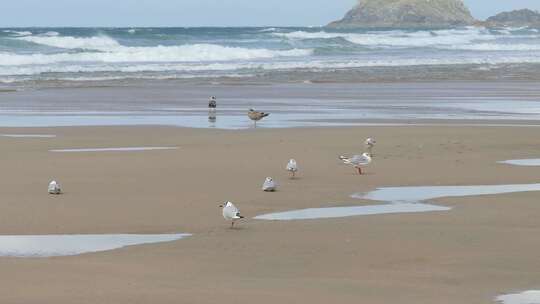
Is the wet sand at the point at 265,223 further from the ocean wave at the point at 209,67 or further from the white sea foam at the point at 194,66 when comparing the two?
the white sea foam at the point at 194,66

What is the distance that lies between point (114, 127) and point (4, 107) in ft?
17.8

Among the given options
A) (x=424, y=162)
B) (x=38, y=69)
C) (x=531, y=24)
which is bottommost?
(x=531, y=24)

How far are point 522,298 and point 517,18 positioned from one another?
145992 millimetres

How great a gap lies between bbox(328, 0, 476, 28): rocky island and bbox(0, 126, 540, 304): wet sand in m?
134

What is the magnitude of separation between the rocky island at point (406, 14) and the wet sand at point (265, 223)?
5260 inches

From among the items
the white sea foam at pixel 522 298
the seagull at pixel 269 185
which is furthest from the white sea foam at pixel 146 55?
the white sea foam at pixel 522 298

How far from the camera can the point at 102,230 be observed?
9266mm

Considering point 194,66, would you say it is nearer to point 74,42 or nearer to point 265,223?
point 74,42

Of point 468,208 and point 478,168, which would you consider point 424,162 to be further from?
point 468,208

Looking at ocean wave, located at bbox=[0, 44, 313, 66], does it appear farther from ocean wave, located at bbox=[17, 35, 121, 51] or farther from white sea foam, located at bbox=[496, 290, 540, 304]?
white sea foam, located at bbox=[496, 290, 540, 304]

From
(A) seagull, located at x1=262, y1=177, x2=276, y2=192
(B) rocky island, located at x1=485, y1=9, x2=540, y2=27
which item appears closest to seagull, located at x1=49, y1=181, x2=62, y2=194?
(A) seagull, located at x1=262, y1=177, x2=276, y2=192

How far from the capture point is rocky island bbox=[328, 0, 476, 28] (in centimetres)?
15012

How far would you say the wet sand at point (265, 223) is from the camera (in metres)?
6.98

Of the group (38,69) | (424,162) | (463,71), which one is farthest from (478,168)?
(38,69)
